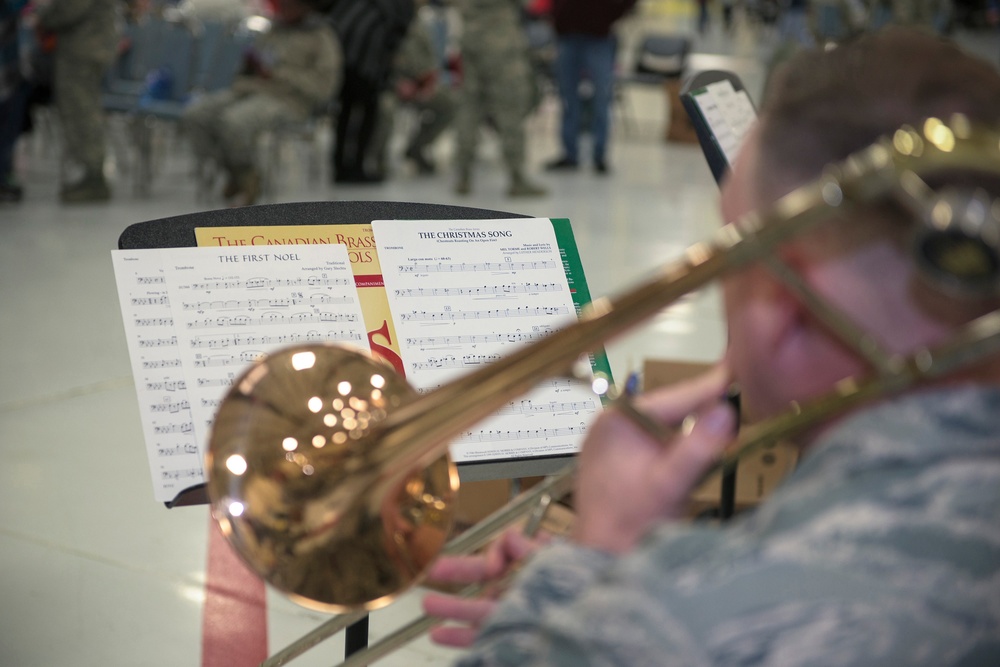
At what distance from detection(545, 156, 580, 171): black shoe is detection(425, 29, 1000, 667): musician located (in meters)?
7.72

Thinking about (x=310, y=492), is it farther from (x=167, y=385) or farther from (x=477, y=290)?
(x=477, y=290)

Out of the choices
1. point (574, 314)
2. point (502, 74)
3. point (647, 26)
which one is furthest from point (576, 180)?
point (647, 26)

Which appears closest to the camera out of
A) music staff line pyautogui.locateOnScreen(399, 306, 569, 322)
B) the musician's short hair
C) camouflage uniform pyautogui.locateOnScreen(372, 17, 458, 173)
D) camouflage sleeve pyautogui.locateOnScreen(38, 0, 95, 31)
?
the musician's short hair

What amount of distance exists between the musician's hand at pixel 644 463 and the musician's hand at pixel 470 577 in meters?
0.17

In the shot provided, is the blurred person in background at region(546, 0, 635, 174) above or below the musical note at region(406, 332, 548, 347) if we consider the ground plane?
below

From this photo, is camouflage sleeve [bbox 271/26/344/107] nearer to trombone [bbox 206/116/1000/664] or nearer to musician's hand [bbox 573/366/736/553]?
trombone [bbox 206/116/1000/664]

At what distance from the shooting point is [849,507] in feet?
2.18

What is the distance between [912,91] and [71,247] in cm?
509

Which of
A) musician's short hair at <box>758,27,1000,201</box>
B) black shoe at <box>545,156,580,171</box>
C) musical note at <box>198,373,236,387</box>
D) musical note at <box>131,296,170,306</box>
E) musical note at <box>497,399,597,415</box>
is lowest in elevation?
black shoe at <box>545,156,580,171</box>

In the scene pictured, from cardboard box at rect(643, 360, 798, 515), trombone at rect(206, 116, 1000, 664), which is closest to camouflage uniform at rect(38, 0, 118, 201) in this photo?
cardboard box at rect(643, 360, 798, 515)

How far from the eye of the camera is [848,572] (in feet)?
2.10

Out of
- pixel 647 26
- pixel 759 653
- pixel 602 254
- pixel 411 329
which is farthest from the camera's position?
pixel 647 26

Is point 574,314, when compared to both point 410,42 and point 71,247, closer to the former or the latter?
point 71,247

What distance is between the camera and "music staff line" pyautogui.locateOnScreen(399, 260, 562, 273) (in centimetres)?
165
